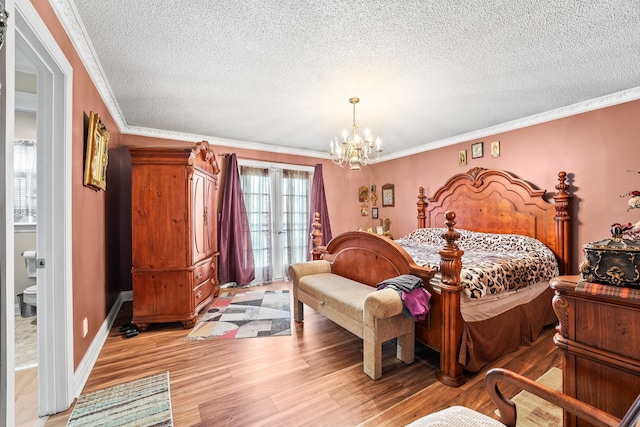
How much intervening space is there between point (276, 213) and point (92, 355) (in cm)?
320

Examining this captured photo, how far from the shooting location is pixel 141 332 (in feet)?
9.07

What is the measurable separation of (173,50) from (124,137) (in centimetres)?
239

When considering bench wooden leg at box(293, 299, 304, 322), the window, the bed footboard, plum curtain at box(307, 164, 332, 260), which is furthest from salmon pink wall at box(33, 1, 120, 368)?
plum curtain at box(307, 164, 332, 260)

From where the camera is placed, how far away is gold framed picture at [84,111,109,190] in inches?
81.0

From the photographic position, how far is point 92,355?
85.2 inches

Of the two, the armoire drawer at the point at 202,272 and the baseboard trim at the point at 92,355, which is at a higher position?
the armoire drawer at the point at 202,272

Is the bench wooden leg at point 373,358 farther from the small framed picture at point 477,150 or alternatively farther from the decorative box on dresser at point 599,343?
the small framed picture at point 477,150

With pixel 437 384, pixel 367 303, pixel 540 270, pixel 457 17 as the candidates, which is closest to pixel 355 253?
pixel 367 303

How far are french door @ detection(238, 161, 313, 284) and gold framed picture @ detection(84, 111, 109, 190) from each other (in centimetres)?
233

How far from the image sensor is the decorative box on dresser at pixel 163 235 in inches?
110

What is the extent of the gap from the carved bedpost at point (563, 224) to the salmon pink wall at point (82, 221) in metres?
4.76

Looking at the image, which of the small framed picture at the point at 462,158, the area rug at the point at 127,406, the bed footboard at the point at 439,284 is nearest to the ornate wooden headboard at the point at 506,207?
the small framed picture at the point at 462,158

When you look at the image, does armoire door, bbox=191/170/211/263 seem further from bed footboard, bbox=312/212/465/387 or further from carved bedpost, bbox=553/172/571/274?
carved bedpost, bbox=553/172/571/274

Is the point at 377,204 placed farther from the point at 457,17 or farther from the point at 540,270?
the point at 457,17
